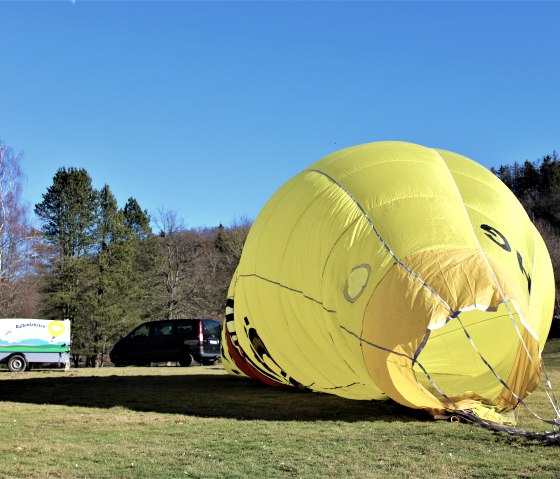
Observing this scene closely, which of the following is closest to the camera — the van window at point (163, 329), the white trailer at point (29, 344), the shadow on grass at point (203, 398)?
the shadow on grass at point (203, 398)

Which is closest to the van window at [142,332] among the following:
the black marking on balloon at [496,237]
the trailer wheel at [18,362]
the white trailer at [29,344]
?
the white trailer at [29,344]

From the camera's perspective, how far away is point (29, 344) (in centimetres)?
1936

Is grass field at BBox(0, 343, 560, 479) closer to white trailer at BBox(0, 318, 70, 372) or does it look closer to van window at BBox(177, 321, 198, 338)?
white trailer at BBox(0, 318, 70, 372)

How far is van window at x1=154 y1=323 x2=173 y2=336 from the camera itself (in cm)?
2138

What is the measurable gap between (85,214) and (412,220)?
116ft

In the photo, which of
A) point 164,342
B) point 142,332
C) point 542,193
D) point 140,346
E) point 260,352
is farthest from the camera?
point 542,193

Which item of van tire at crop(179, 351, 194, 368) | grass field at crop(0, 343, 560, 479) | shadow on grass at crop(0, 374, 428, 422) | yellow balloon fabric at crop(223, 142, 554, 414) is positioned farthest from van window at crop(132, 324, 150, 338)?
yellow balloon fabric at crop(223, 142, 554, 414)

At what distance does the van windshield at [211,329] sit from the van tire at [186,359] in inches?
34.8

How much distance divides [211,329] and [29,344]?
5.66 m

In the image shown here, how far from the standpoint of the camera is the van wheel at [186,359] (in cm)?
Answer: 2092

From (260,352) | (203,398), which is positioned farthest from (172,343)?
(260,352)

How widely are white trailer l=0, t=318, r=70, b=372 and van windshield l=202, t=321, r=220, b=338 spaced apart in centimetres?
433

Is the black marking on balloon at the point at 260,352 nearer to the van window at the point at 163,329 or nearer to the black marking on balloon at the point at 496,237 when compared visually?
A: the black marking on balloon at the point at 496,237

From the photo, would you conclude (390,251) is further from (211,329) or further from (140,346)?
(140,346)
